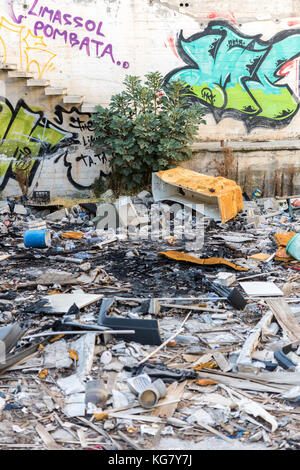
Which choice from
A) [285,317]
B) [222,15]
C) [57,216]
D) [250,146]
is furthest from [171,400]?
[222,15]

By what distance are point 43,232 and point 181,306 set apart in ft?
12.8

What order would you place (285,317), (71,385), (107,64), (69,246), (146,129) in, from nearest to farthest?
(71,385)
(285,317)
(69,246)
(146,129)
(107,64)

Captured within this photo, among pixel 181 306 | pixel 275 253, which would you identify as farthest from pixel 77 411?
pixel 275 253

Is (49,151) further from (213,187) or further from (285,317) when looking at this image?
(285,317)

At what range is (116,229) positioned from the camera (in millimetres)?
10766

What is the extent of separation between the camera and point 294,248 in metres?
8.30

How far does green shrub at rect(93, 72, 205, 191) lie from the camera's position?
501 inches

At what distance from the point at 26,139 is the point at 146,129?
3.56 m

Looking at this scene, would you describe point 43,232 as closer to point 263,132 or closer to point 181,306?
point 181,306

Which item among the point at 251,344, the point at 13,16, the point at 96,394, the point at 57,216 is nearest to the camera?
the point at 96,394

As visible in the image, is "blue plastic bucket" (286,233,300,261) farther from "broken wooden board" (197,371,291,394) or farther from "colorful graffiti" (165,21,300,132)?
"colorful graffiti" (165,21,300,132)

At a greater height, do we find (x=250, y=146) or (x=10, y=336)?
(x=250, y=146)

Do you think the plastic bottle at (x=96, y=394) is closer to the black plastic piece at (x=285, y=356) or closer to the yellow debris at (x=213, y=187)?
the black plastic piece at (x=285, y=356)

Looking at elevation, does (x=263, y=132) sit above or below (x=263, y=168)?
above
